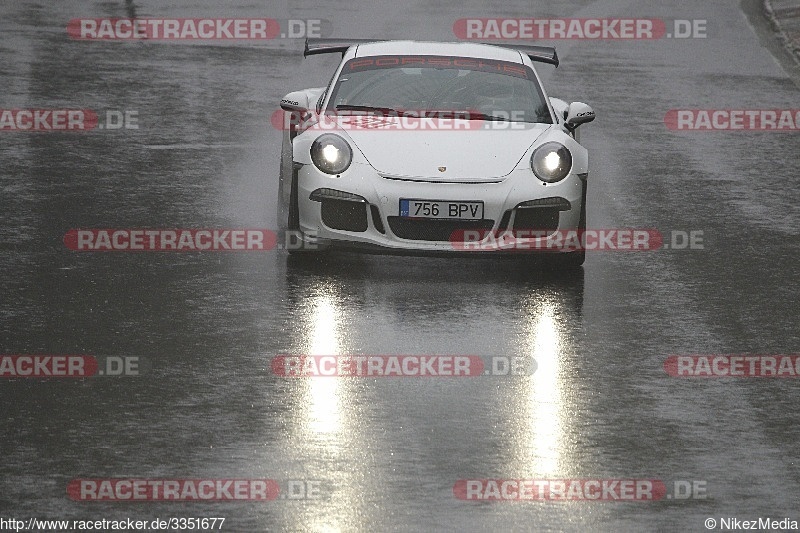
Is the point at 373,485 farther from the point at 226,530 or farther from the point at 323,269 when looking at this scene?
the point at 323,269

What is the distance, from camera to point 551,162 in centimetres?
1071

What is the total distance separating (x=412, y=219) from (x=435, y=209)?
15 cm

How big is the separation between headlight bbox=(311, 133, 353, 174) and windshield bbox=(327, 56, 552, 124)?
798 millimetres

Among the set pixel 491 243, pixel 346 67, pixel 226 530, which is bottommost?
pixel 226 530

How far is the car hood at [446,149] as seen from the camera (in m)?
10.5

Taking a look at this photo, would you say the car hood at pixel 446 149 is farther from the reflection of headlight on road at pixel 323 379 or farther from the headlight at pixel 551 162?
the reflection of headlight on road at pixel 323 379

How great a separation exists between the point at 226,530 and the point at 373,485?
0.74 meters

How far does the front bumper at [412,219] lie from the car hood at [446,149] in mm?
80

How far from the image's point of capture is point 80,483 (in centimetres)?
681

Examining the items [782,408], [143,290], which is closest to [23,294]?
[143,290]

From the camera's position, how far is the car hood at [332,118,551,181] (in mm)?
10523

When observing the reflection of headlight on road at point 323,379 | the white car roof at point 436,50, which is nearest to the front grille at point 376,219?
the reflection of headlight on road at point 323,379

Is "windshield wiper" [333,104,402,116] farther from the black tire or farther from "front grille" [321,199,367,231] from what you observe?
the black tire

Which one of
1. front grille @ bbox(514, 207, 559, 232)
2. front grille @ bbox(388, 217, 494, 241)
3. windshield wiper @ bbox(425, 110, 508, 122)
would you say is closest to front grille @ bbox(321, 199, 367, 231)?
front grille @ bbox(388, 217, 494, 241)
